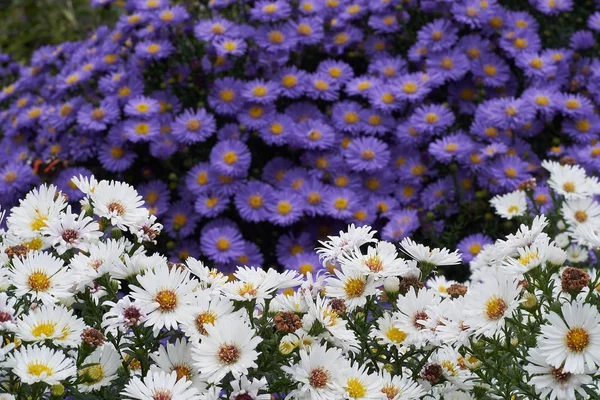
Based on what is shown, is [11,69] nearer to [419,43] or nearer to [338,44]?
[338,44]

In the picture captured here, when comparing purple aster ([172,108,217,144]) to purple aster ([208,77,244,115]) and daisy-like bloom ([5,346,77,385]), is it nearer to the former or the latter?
purple aster ([208,77,244,115])

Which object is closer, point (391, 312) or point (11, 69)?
point (391, 312)

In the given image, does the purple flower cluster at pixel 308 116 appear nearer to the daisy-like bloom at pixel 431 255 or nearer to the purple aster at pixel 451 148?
the purple aster at pixel 451 148

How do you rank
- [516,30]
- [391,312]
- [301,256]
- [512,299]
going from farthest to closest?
[516,30] → [301,256] → [391,312] → [512,299]

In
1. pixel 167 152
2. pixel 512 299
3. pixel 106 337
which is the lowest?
pixel 106 337

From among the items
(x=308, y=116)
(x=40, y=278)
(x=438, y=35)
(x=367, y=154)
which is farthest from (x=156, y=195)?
(x=40, y=278)

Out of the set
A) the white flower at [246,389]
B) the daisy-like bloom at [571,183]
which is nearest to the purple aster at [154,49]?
the daisy-like bloom at [571,183]

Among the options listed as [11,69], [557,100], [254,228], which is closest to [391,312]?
[254,228]
